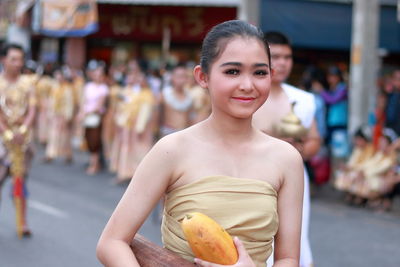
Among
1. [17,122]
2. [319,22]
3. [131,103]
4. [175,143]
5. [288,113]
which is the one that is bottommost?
[131,103]

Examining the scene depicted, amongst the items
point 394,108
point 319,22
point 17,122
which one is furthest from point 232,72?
point 319,22

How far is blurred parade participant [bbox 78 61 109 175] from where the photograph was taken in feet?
43.7

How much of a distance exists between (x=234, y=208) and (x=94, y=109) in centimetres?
1140

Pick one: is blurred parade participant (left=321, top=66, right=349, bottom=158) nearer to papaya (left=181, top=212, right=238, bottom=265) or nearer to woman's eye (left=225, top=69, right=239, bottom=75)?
woman's eye (left=225, top=69, right=239, bottom=75)

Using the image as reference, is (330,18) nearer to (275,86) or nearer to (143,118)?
(143,118)

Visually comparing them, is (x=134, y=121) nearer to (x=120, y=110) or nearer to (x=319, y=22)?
(x=120, y=110)

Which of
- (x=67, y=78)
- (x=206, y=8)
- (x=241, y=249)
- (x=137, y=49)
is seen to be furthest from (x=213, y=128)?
(x=137, y=49)

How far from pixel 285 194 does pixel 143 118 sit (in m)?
9.87

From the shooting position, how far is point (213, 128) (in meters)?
2.33

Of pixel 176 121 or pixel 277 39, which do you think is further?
pixel 176 121

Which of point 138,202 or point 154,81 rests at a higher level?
point 138,202

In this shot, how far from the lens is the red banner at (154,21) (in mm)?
19078

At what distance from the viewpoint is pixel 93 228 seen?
7.94 meters

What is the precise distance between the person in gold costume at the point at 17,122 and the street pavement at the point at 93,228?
44cm
